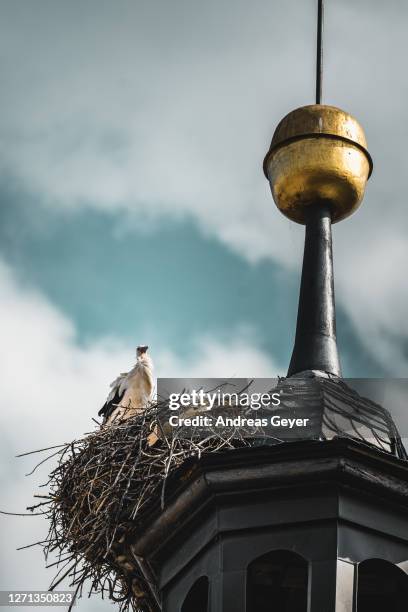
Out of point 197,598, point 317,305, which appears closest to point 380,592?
point 197,598

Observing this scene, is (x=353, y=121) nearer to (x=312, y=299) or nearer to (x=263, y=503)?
(x=312, y=299)

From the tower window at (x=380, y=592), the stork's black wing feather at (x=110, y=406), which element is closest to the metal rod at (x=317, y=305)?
the tower window at (x=380, y=592)

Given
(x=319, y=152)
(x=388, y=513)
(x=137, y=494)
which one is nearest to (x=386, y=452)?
(x=388, y=513)

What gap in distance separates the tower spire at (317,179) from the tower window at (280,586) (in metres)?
2.52

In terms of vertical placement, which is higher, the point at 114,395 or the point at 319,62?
the point at 319,62

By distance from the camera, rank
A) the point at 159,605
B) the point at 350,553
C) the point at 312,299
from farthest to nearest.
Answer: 1. the point at 312,299
2. the point at 159,605
3. the point at 350,553

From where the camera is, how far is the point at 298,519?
60.3ft

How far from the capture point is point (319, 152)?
21984 millimetres

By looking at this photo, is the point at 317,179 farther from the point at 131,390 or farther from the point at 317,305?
the point at 131,390

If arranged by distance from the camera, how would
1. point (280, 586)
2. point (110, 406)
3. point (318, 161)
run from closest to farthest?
1. point (280, 586)
2. point (318, 161)
3. point (110, 406)

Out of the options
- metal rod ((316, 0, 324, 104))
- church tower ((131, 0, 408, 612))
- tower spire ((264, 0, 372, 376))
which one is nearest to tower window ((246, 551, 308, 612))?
church tower ((131, 0, 408, 612))

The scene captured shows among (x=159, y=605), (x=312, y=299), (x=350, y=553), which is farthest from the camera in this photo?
(x=312, y=299)

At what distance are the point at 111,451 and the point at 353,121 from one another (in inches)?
179

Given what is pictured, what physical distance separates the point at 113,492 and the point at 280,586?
2.09m
